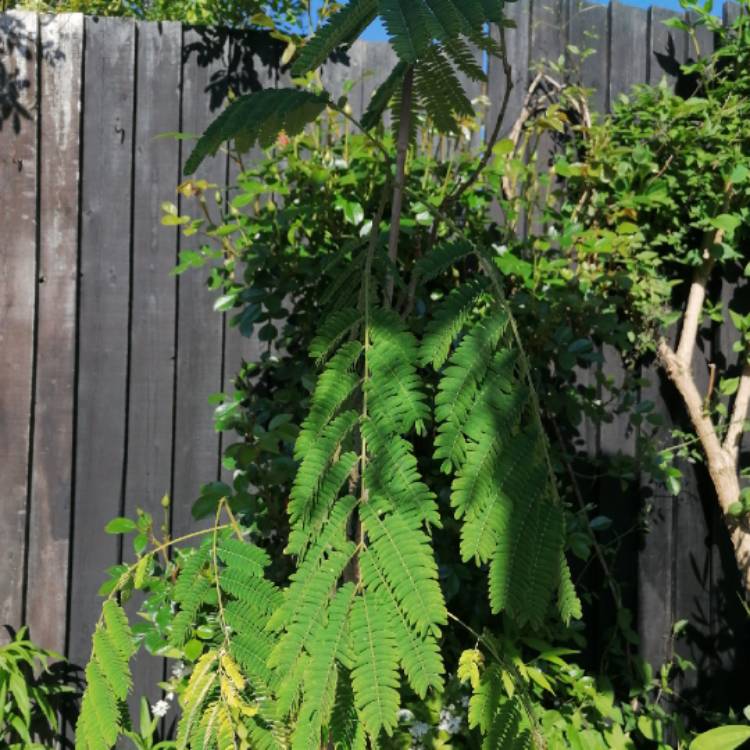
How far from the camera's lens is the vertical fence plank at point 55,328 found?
9.55 ft

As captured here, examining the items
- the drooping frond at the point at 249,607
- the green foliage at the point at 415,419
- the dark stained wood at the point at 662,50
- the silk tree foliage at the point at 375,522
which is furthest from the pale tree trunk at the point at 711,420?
the drooping frond at the point at 249,607

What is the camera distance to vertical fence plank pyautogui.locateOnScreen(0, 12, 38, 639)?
2906 millimetres

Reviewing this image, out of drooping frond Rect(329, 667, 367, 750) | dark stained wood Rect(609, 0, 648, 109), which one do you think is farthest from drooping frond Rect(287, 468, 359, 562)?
dark stained wood Rect(609, 0, 648, 109)

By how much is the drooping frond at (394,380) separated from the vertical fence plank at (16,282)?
70.5 inches

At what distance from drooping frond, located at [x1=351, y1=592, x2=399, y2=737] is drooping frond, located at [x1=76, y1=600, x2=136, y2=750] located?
1.93 feet

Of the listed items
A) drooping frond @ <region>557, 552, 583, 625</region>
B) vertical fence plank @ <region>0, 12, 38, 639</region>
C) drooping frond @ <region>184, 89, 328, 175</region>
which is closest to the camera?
drooping frond @ <region>557, 552, 583, 625</region>

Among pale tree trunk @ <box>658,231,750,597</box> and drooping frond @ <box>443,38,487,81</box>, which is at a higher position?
drooping frond @ <box>443,38,487,81</box>

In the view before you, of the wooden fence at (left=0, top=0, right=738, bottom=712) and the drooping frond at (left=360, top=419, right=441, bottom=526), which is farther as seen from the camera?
the wooden fence at (left=0, top=0, right=738, bottom=712)

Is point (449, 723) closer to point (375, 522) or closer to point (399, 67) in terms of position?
point (375, 522)

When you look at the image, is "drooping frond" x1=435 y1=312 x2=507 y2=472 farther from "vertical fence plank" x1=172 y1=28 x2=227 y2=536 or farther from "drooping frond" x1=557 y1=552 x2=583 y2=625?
"vertical fence plank" x1=172 y1=28 x2=227 y2=536

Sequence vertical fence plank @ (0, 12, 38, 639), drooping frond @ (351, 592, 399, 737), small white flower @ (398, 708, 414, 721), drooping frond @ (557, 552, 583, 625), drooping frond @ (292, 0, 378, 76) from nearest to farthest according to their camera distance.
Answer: drooping frond @ (351, 592, 399, 737) < drooping frond @ (557, 552, 583, 625) < drooping frond @ (292, 0, 378, 76) < small white flower @ (398, 708, 414, 721) < vertical fence plank @ (0, 12, 38, 639)

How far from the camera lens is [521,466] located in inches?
56.7

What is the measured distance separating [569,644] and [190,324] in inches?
65.7

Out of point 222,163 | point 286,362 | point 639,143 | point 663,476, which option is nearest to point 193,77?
point 222,163
